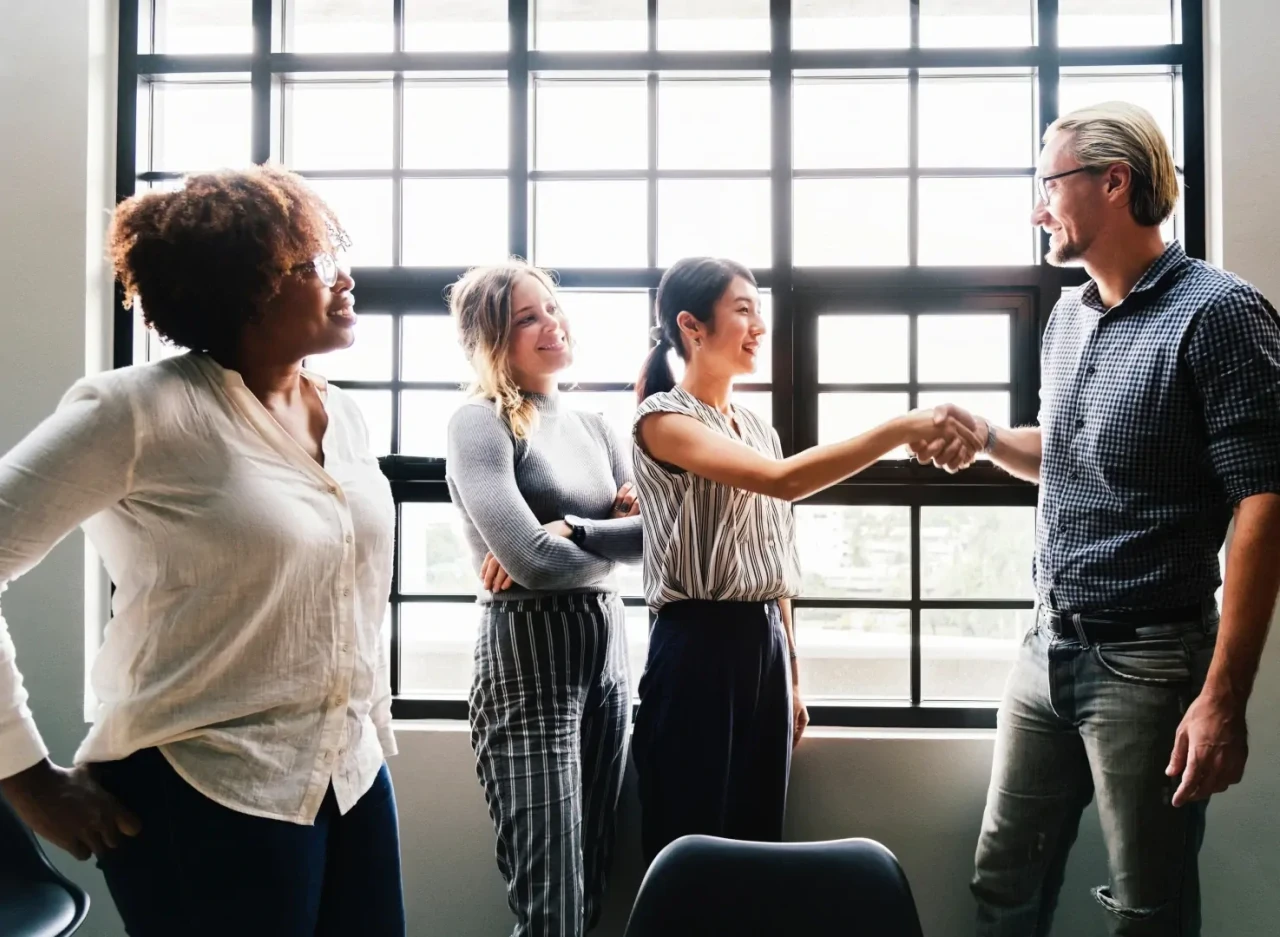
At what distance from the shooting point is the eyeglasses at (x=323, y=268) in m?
1.21

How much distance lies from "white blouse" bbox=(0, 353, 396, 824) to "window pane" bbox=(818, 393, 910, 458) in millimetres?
1671

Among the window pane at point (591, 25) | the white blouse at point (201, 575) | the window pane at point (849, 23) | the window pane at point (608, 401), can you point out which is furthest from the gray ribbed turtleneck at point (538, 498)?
the window pane at point (849, 23)

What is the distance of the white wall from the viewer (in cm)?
221

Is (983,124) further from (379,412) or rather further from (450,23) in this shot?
(379,412)

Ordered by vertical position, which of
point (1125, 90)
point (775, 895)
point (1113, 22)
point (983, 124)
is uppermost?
point (1113, 22)

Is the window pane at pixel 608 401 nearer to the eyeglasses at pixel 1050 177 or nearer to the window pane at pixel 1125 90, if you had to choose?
the eyeglasses at pixel 1050 177

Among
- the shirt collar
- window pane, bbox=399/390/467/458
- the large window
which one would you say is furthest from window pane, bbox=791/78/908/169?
window pane, bbox=399/390/467/458

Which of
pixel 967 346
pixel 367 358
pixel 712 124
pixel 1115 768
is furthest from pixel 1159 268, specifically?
pixel 367 358

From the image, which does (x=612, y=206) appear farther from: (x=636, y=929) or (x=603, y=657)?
(x=636, y=929)

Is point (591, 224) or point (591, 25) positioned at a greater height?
point (591, 25)

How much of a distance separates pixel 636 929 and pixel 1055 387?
1355 millimetres

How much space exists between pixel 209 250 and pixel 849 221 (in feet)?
6.27

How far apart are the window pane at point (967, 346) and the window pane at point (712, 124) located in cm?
74

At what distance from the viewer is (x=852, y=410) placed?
2.51m
